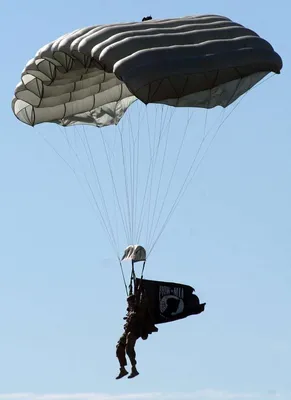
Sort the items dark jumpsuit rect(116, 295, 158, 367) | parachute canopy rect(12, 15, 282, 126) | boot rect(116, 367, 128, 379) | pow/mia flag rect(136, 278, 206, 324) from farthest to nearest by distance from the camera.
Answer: boot rect(116, 367, 128, 379) < pow/mia flag rect(136, 278, 206, 324) < dark jumpsuit rect(116, 295, 158, 367) < parachute canopy rect(12, 15, 282, 126)

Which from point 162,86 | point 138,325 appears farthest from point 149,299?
point 162,86

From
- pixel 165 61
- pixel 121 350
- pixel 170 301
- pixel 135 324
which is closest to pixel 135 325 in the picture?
pixel 135 324

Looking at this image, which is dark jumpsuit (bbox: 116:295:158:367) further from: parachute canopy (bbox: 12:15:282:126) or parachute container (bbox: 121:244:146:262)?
parachute canopy (bbox: 12:15:282:126)

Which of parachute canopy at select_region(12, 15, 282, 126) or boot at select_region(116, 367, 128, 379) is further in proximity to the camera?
boot at select_region(116, 367, 128, 379)

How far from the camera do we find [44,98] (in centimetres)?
6228

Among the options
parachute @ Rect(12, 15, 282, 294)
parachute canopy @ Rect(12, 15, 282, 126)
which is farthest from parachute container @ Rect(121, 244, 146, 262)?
parachute canopy @ Rect(12, 15, 282, 126)

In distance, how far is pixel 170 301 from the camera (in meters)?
59.7

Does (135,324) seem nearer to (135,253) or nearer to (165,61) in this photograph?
(135,253)

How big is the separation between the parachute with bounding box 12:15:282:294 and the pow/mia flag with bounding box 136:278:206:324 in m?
0.71

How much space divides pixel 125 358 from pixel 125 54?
6677 mm

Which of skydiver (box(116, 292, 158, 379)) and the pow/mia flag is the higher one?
the pow/mia flag

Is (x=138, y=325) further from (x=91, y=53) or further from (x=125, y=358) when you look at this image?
(x=91, y=53)

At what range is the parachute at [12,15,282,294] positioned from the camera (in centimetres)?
5828

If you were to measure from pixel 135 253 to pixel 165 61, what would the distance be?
435 cm
